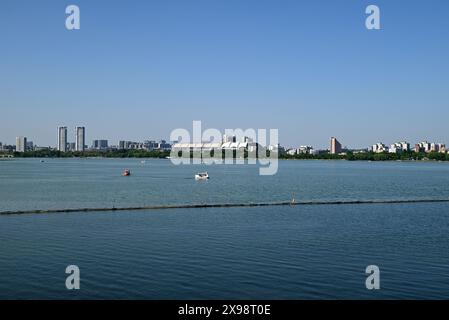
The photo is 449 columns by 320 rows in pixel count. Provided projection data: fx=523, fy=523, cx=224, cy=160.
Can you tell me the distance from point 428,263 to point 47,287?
10.8 m

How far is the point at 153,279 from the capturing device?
43.8 feet

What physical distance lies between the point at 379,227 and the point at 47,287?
1511cm

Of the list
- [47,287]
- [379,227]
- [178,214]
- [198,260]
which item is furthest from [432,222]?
[47,287]

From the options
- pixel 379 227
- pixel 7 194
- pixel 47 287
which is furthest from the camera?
pixel 7 194

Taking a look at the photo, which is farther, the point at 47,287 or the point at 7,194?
the point at 7,194

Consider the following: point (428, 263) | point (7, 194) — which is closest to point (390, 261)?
point (428, 263)
